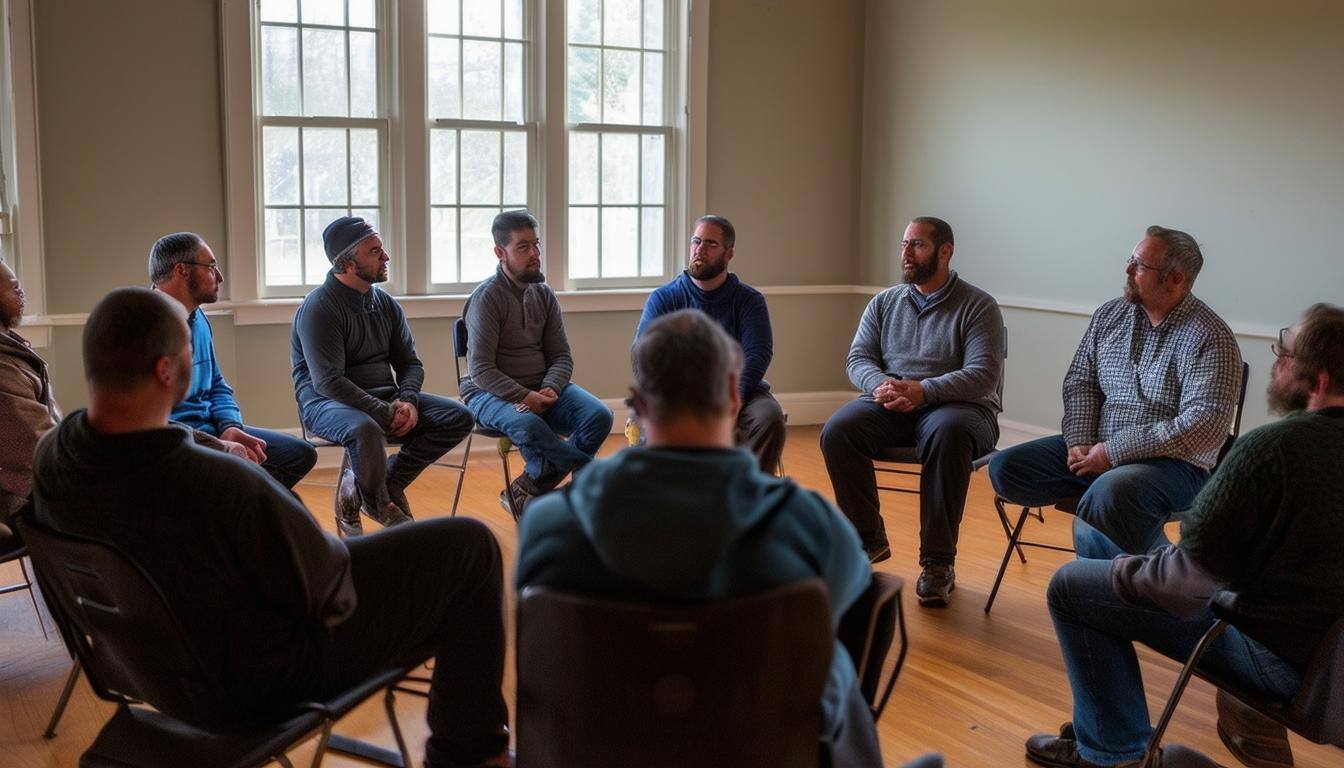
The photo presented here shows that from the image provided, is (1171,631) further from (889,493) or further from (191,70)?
(191,70)

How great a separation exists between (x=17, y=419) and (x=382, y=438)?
4.75ft

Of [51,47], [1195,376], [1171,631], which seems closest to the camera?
[1171,631]

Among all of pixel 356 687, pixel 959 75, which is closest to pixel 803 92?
pixel 959 75

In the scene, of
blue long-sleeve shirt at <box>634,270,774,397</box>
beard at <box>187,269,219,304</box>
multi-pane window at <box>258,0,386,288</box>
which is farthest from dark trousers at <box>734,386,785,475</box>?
multi-pane window at <box>258,0,386,288</box>

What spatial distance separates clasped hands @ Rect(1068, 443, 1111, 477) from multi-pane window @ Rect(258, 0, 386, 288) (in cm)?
391

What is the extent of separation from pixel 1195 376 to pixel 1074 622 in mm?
1429

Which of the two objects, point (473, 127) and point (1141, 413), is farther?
point (473, 127)

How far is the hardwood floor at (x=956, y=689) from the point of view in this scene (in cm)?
305

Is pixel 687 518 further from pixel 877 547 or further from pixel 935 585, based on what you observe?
pixel 877 547

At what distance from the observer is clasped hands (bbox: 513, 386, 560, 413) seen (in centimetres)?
493

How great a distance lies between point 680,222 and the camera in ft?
23.6

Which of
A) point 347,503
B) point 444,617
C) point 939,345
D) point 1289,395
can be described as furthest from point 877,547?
point 444,617

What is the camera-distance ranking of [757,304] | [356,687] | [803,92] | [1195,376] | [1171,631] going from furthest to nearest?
[803,92], [757,304], [1195,376], [1171,631], [356,687]

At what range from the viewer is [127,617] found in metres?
2.00
